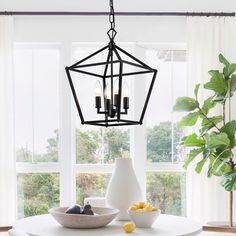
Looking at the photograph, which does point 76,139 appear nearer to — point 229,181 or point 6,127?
point 6,127

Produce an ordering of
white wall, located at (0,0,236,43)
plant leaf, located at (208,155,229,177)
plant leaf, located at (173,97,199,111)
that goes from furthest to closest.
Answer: white wall, located at (0,0,236,43) → plant leaf, located at (173,97,199,111) → plant leaf, located at (208,155,229,177)

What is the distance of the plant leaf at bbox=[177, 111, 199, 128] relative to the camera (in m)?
4.54

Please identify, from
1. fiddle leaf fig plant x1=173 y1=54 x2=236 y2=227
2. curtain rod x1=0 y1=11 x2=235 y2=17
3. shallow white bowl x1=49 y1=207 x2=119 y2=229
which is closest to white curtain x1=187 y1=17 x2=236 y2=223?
curtain rod x1=0 y1=11 x2=235 y2=17

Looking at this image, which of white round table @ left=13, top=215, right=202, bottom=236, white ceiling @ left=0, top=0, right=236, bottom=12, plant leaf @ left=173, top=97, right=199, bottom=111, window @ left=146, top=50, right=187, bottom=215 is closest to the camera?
white round table @ left=13, top=215, right=202, bottom=236

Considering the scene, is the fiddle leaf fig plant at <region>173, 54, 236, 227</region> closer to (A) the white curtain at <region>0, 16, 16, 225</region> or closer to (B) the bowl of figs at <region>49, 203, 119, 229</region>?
(A) the white curtain at <region>0, 16, 16, 225</region>

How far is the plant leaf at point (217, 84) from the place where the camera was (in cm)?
442

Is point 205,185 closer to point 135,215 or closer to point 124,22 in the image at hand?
point 124,22

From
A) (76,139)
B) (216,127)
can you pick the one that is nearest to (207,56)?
(216,127)

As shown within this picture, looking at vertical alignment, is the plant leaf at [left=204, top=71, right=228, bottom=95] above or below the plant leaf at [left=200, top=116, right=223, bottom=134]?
above

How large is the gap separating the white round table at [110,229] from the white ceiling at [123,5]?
95.8 inches

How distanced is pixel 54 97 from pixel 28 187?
3.02ft

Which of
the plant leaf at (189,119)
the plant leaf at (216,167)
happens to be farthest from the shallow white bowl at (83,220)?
the plant leaf at (189,119)

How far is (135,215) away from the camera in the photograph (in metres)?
2.64

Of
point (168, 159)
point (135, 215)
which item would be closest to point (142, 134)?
point (168, 159)
